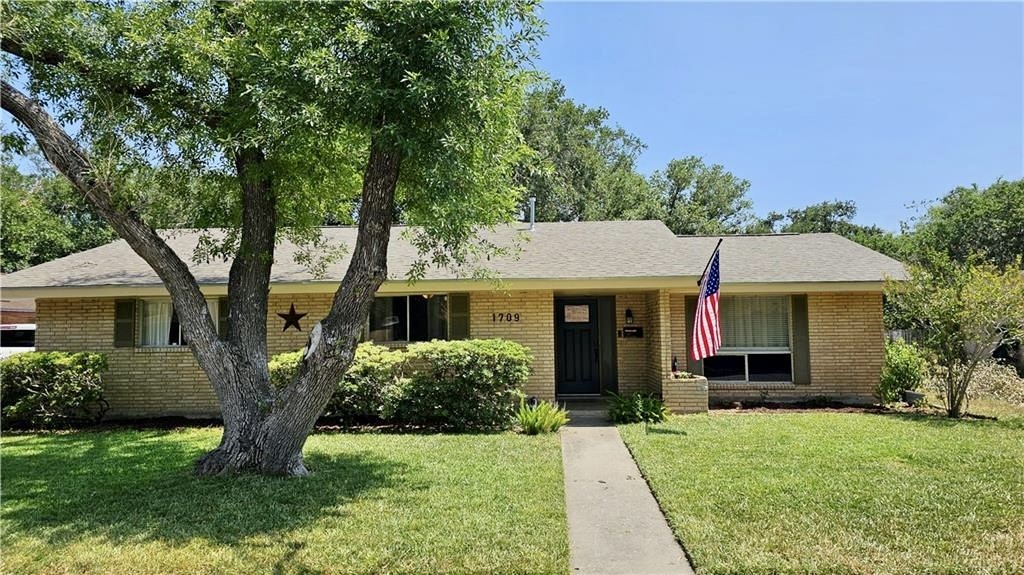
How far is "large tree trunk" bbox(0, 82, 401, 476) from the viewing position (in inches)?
239

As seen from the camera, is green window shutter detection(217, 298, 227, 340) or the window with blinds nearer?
green window shutter detection(217, 298, 227, 340)

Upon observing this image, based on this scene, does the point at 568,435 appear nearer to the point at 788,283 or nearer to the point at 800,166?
the point at 788,283

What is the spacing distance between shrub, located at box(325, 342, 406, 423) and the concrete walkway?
3.09 metres

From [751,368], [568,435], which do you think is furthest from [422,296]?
[751,368]

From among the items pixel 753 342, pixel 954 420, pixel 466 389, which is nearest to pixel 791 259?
pixel 753 342

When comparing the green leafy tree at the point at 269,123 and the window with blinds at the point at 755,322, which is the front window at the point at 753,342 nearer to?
the window with blinds at the point at 755,322

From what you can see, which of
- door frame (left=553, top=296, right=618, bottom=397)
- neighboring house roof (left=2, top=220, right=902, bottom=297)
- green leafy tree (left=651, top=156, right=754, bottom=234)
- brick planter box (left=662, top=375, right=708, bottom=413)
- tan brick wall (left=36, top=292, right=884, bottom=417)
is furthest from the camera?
green leafy tree (left=651, top=156, right=754, bottom=234)

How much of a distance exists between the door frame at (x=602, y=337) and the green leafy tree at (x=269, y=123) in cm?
554

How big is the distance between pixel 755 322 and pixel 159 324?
12025 mm

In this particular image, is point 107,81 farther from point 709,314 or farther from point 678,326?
point 678,326

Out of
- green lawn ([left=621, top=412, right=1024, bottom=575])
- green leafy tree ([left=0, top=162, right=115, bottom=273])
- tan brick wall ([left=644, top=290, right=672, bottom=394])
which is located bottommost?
green lawn ([left=621, top=412, right=1024, bottom=575])

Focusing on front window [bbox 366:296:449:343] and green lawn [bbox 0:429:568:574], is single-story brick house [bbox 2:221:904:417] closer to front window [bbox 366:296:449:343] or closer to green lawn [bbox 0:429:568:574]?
front window [bbox 366:296:449:343]

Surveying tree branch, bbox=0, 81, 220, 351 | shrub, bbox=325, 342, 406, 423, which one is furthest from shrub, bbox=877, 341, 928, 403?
tree branch, bbox=0, 81, 220, 351

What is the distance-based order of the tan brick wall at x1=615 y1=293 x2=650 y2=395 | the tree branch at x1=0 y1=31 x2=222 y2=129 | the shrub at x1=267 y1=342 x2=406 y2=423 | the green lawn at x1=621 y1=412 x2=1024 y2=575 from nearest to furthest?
1. the green lawn at x1=621 y1=412 x2=1024 y2=575
2. the tree branch at x1=0 y1=31 x2=222 y2=129
3. the shrub at x1=267 y1=342 x2=406 y2=423
4. the tan brick wall at x1=615 y1=293 x2=650 y2=395
